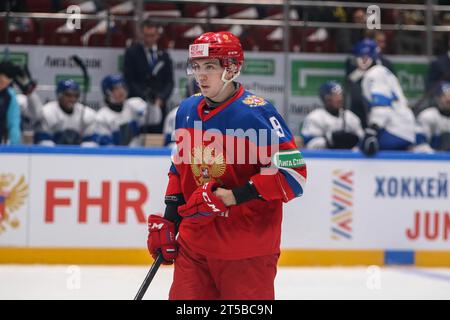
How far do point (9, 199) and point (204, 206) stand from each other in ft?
14.5

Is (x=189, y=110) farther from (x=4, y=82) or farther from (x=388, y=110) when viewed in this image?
(x=388, y=110)

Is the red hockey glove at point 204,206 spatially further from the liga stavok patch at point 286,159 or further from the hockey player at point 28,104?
the hockey player at point 28,104

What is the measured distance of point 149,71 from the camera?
8.51 metres

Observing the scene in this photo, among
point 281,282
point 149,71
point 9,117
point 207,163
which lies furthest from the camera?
point 149,71

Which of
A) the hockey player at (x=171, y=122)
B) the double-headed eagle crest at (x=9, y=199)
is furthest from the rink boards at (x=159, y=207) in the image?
the hockey player at (x=171, y=122)

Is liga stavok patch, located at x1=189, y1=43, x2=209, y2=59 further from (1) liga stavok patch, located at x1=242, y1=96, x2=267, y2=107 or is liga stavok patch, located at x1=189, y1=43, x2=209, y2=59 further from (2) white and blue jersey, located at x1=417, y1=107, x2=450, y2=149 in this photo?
(2) white and blue jersey, located at x1=417, y1=107, x2=450, y2=149

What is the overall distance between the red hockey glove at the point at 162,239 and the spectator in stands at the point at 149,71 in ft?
15.4

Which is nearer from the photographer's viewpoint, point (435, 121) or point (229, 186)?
point (229, 186)

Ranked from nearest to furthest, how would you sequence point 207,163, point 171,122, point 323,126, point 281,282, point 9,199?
point 207,163 < point 281,282 < point 9,199 < point 171,122 < point 323,126

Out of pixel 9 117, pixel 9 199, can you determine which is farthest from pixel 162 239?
pixel 9 117

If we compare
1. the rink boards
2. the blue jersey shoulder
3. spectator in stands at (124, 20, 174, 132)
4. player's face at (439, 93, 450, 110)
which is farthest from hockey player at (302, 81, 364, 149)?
the blue jersey shoulder

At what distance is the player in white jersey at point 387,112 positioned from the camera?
840cm

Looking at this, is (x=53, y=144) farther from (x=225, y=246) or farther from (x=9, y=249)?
(x=225, y=246)

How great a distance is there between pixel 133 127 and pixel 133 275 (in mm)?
1667
